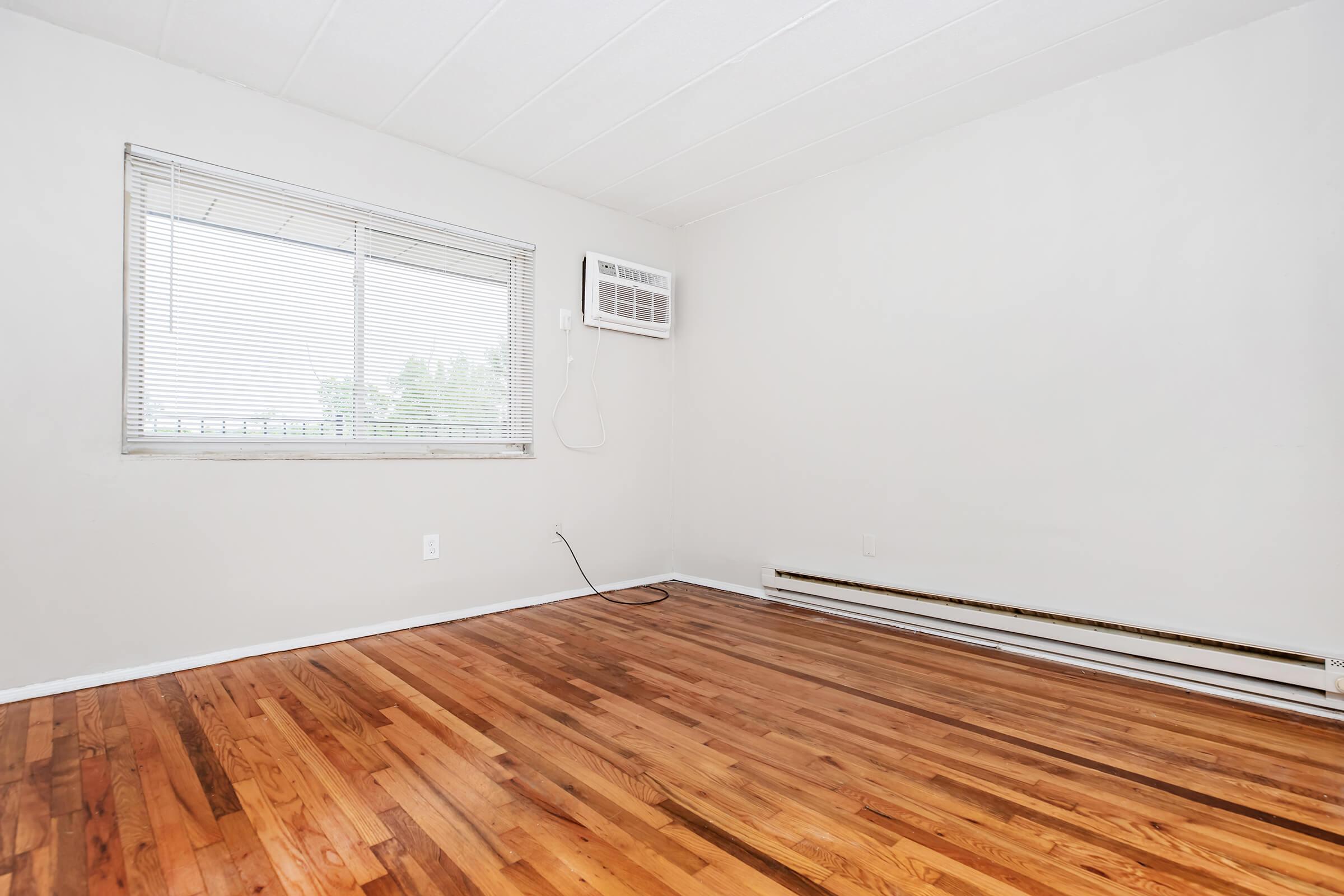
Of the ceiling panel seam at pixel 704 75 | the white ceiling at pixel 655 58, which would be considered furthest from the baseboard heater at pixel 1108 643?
the ceiling panel seam at pixel 704 75

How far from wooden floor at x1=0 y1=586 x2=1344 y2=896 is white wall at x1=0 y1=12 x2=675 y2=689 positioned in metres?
0.29

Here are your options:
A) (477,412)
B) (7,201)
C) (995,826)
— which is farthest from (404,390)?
(995,826)

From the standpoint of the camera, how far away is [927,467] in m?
3.03

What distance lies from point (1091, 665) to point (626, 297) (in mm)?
2917

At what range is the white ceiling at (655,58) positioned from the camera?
2.14 m

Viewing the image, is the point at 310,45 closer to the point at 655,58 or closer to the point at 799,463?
the point at 655,58

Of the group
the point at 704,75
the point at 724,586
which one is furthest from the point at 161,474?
the point at 724,586

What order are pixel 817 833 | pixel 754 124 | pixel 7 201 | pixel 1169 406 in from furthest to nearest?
pixel 754 124
pixel 1169 406
pixel 7 201
pixel 817 833

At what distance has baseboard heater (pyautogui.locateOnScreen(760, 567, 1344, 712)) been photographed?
2084 millimetres

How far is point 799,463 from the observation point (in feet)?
11.7

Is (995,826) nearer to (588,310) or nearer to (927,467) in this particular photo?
(927,467)

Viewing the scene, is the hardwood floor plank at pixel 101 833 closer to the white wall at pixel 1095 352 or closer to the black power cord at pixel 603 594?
the black power cord at pixel 603 594

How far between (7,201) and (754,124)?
9.01ft

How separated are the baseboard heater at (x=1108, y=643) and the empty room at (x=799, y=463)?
0.02 m
